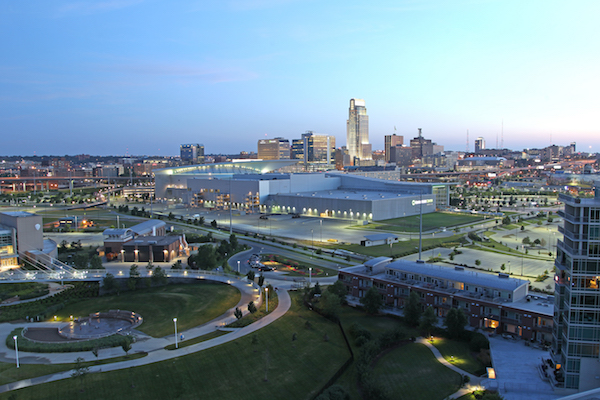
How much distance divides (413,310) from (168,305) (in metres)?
16.0

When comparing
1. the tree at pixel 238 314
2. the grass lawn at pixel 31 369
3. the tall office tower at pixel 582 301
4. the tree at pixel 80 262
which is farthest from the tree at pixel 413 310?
the tree at pixel 80 262

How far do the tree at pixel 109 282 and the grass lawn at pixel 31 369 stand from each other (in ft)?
37.2

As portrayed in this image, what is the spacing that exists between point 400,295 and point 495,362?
9.47 metres

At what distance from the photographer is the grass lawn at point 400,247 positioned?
46281 mm

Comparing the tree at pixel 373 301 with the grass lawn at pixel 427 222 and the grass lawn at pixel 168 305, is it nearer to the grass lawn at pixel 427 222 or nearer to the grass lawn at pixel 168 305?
the grass lawn at pixel 168 305

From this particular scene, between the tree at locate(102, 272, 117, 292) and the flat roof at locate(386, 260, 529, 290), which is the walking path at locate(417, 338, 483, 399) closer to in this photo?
the flat roof at locate(386, 260, 529, 290)

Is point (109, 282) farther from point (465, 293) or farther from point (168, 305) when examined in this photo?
point (465, 293)

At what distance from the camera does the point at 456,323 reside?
25.2 metres

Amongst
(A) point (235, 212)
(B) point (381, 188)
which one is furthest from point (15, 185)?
(B) point (381, 188)

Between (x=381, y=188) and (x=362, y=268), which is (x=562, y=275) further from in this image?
(x=381, y=188)

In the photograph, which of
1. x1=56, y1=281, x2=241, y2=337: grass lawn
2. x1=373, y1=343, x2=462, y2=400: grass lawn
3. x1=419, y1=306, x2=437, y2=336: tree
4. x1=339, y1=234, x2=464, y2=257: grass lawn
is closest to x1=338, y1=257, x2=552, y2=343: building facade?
x1=419, y1=306, x2=437, y2=336: tree

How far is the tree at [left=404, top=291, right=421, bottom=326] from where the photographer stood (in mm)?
27344

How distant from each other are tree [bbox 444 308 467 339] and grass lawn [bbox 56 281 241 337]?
13.7 metres

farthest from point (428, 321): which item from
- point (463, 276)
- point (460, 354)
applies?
point (463, 276)
